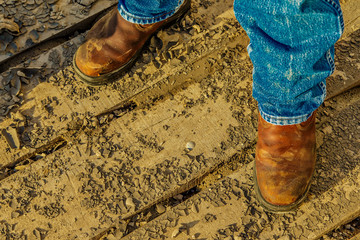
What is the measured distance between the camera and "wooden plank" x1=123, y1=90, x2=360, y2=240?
67.5 inches

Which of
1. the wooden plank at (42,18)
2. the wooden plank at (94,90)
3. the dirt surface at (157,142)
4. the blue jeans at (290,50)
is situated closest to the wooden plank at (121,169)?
the dirt surface at (157,142)

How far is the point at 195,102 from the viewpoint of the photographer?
79.6 inches

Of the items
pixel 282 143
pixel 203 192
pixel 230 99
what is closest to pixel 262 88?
pixel 282 143

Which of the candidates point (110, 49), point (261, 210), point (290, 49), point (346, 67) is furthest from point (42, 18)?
point (346, 67)

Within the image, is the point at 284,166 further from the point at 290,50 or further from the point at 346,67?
the point at 346,67

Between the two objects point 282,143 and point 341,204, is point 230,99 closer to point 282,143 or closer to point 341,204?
point 282,143

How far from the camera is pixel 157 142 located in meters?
1.93

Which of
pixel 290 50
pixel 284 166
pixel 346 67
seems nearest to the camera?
pixel 290 50

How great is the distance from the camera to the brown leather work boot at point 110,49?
2.01 meters

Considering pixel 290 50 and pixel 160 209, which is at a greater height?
pixel 290 50

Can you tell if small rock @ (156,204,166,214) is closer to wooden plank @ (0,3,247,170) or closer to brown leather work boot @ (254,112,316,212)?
brown leather work boot @ (254,112,316,212)

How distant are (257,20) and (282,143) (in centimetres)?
55

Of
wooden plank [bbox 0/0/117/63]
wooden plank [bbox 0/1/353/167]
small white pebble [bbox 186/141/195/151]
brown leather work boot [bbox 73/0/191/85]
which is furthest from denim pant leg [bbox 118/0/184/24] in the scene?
small white pebble [bbox 186/141/195/151]

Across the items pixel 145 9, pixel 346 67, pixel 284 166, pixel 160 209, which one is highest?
pixel 145 9
